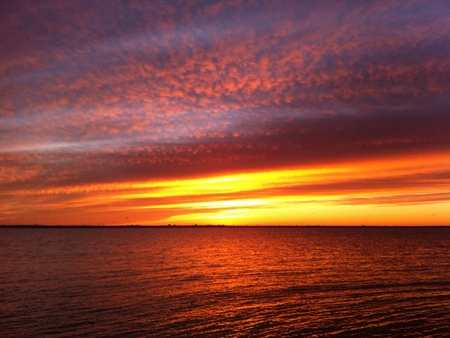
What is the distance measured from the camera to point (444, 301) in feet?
124

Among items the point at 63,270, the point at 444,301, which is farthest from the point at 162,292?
the point at 444,301

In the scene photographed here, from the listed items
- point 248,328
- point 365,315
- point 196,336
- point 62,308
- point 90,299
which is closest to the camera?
point 196,336

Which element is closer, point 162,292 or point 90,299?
point 90,299

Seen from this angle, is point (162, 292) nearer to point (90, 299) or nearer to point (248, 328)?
point (90, 299)

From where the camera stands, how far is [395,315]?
108 feet

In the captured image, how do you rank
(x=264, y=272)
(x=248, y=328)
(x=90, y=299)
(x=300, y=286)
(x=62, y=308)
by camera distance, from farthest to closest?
(x=264, y=272), (x=300, y=286), (x=90, y=299), (x=62, y=308), (x=248, y=328)

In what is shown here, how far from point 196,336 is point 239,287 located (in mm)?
20596

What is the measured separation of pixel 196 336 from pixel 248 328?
14.9 ft

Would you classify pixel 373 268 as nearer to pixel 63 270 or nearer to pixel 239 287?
pixel 239 287

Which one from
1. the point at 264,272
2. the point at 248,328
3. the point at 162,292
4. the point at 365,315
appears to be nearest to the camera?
the point at 248,328

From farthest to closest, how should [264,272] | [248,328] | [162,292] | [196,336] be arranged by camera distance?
1. [264,272]
2. [162,292]
3. [248,328]
4. [196,336]

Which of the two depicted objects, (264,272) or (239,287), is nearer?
(239,287)

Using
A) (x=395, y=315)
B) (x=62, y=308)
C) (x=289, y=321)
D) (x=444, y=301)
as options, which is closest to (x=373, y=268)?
(x=444, y=301)

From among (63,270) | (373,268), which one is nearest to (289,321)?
(373,268)
